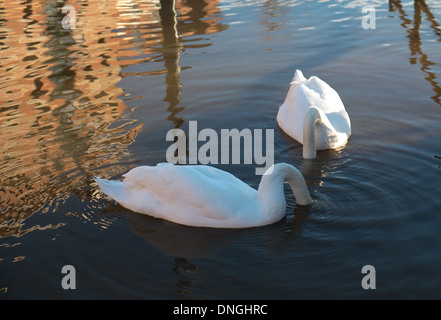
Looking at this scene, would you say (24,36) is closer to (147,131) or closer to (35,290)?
(147,131)

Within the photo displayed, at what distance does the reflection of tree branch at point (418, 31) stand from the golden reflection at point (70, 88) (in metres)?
4.29

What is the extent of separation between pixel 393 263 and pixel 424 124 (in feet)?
12.3

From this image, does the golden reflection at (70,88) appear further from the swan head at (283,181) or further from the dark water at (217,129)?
the swan head at (283,181)

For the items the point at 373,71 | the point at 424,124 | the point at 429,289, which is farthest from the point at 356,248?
the point at 373,71

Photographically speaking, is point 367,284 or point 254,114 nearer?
point 367,284

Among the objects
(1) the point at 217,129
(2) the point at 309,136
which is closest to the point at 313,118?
(2) the point at 309,136

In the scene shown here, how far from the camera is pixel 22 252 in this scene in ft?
20.9

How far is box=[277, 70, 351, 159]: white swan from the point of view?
836 cm

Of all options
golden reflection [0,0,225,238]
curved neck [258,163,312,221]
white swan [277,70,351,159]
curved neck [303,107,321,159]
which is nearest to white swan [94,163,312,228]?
→ curved neck [258,163,312,221]

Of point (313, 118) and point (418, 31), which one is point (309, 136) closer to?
point (313, 118)

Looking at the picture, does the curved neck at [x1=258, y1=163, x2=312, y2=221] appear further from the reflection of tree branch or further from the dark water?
the reflection of tree branch

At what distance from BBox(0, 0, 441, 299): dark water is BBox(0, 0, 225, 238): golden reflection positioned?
35 mm

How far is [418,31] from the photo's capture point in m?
13.9

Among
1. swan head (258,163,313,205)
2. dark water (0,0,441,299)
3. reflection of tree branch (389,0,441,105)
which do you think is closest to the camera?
dark water (0,0,441,299)
